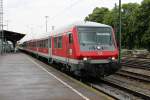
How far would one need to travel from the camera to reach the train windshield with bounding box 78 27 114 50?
59.6 ft

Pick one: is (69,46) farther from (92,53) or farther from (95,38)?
(92,53)

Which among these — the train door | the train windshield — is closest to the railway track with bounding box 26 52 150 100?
the train windshield

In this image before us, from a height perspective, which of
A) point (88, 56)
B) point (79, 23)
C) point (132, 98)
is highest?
point (79, 23)

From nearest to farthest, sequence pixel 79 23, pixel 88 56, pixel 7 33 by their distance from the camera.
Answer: pixel 88 56, pixel 79 23, pixel 7 33

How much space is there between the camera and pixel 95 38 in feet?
60.5

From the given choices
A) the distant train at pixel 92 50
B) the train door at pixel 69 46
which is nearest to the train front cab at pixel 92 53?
the distant train at pixel 92 50

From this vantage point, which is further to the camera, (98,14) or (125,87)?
(98,14)

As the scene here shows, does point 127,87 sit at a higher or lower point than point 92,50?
lower

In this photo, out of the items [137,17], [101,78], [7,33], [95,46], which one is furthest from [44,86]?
[7,33]

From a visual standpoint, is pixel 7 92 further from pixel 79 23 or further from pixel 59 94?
pixel 79 23

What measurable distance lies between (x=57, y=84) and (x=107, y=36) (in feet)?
12.3

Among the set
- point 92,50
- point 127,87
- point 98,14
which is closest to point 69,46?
point 92,50

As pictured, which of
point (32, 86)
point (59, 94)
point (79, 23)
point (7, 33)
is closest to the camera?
point (59, 94)

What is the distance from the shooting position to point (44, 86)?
15.9 m
